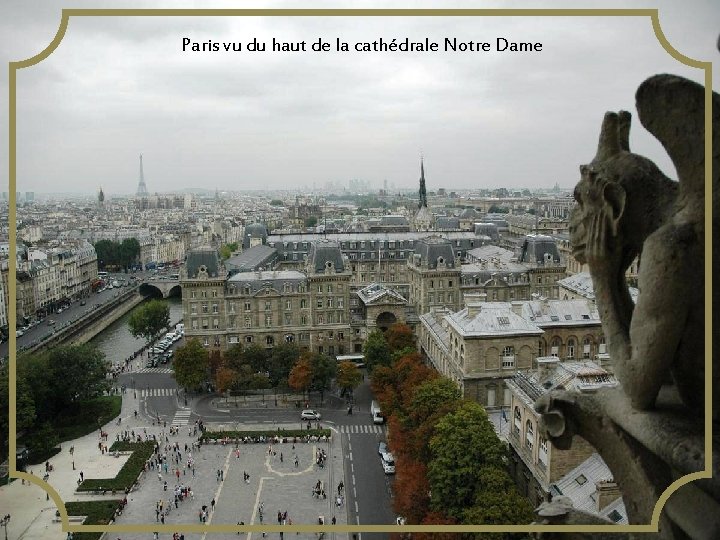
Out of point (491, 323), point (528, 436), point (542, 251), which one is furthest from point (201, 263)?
point (528, 436)

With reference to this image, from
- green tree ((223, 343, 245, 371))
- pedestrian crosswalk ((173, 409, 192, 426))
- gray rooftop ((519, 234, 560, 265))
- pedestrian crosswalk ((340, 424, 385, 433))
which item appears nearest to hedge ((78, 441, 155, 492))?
pedestrian crosswalk ((173, 409, 192, 426))

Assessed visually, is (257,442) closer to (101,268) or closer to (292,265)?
(292,265)

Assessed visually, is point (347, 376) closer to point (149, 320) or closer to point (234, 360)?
point (234, 360)

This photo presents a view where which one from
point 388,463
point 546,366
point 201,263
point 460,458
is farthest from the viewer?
point 201,263

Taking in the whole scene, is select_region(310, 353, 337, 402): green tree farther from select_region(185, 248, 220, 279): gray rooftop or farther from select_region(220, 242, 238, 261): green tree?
select_region(220, 242, 238, 261): green tree

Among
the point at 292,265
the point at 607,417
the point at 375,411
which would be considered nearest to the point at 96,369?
the point at 375,411

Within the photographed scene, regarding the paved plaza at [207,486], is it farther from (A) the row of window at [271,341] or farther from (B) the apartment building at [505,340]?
(A) the row of window at [271,341]
